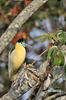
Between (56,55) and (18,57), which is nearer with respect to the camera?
(56,55)

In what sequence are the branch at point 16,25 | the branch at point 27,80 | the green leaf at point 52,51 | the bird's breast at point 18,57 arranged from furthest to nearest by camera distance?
1. the branch at point 16,25
2. the bird's breast at point 18,57
3. the branch at point 27,80
4. the green leaf at point 52,51

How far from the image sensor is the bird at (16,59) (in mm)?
3556

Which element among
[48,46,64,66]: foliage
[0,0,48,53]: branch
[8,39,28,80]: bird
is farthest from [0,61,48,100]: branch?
[0,0,48,53]: branch

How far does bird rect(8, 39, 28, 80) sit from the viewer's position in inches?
140

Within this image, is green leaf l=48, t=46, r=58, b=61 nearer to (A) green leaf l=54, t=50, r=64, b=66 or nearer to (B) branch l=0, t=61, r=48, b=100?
(A) green leaf l=54, t=50, r=64, b=66

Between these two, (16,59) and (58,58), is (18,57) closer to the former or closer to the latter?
(16,59)

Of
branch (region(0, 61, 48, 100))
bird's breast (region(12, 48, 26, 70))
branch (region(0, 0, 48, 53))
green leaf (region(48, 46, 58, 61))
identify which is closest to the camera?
green leaf (region(48, 46, 58, 61))

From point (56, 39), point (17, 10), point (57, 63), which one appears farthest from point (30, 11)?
point (57, 63)

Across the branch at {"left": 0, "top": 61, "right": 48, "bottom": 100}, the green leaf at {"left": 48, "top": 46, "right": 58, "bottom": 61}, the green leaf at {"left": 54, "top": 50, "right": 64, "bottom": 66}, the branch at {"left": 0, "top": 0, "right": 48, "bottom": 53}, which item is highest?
the branch at {"left": 0, "top": 0, "right": 48, "bottom": 53}

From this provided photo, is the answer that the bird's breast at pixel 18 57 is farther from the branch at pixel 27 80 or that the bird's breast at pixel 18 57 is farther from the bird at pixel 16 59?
the branch at pixel 27 80

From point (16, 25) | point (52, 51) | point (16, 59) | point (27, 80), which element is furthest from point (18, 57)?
point (52, 51)

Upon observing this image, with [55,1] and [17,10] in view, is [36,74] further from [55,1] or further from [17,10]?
[55,1]

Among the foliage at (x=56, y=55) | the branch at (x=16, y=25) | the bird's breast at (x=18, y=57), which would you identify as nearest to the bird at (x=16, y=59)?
the bird's breast at (x=18, y=57)

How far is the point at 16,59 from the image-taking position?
11.8 feet
